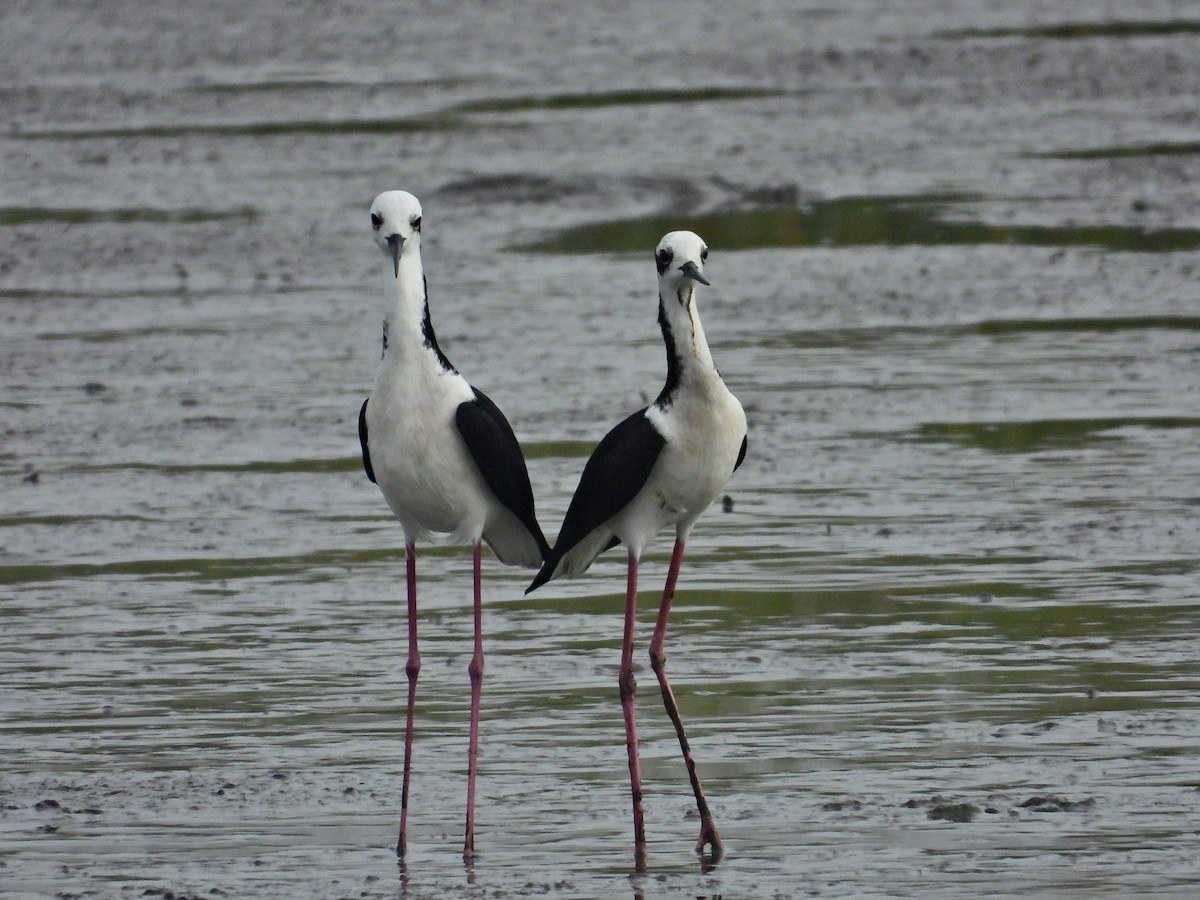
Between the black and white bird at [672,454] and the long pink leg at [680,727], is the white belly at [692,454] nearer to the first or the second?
the black and white bird at [672,454]

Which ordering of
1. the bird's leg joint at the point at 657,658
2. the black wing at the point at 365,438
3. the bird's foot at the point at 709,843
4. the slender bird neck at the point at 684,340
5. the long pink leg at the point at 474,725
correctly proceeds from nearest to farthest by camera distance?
1. the bird's foot at the point at 709,843
2. the long pink leg at the point at 474,725
3. the slender bird neck at the point at 684,340
4. the black wing at the point at 365,438
5. the bird's leg joint at the point at 657,658

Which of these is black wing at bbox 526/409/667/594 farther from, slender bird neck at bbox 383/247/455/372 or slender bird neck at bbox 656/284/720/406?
slender bird neck at bbox 383/247/455/372

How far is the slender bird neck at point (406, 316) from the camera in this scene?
6742 mm

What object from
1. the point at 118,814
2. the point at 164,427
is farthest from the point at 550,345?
the point at 118,814

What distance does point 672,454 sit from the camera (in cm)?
669

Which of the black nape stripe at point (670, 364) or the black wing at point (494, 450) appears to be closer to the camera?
the black nape stripe at point (670, 364)

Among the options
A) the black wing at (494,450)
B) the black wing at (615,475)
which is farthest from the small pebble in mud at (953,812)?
the black wing at (494,450)

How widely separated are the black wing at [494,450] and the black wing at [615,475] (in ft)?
0.54

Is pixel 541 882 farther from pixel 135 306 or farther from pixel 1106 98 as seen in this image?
pixel 1106 98

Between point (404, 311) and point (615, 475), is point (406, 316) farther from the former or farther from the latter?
point (615, 475)

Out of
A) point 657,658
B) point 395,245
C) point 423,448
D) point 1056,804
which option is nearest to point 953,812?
point 1056,804

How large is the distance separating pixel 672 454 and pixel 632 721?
0.73 metres

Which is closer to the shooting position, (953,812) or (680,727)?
(953,812)

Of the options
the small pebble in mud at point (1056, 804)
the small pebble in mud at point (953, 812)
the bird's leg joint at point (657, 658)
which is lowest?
the small pebble in mud at point (953, 812)
